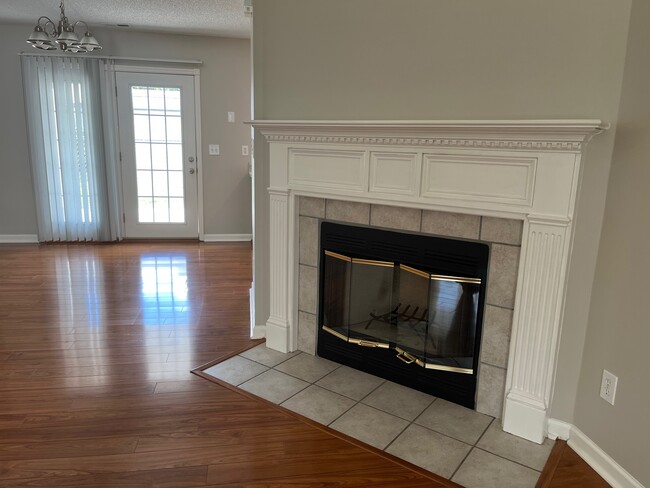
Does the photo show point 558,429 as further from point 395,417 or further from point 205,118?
point 205,118

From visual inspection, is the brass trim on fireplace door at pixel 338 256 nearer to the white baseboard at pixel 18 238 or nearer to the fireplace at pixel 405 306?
the fireplace at pixel 405 306

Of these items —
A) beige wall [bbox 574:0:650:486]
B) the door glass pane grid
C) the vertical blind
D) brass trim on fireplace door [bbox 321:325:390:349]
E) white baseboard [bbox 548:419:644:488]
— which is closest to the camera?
beige wall [bbox 574:0:650:486]

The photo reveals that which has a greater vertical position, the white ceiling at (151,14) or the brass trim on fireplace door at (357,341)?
the white ceiling at (151,14)

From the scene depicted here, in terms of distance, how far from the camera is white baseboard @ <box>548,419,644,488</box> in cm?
189

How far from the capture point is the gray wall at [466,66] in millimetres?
1864

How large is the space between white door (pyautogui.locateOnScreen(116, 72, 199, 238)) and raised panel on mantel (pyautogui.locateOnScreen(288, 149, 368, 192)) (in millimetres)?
3460

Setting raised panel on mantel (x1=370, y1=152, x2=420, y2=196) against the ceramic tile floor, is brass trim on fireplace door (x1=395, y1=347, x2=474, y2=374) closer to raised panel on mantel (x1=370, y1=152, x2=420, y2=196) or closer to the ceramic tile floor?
the ceramic tile floor

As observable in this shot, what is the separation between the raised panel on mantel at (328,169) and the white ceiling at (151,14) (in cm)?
214

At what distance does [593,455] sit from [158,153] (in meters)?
5.28

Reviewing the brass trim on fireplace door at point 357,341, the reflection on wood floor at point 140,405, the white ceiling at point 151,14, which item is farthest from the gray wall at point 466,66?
the white ceiling at point 151,14

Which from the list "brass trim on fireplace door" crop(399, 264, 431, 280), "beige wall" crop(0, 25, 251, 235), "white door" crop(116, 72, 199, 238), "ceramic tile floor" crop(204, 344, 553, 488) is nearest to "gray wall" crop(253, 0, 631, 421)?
"ceramic tile floor" crop(204, 344, 553, 488)

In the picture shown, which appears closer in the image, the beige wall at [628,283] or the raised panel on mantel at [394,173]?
the beige wall at [628,283]

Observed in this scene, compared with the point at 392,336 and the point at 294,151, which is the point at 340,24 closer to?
the point at 294,151

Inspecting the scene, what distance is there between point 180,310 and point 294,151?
1.68m
